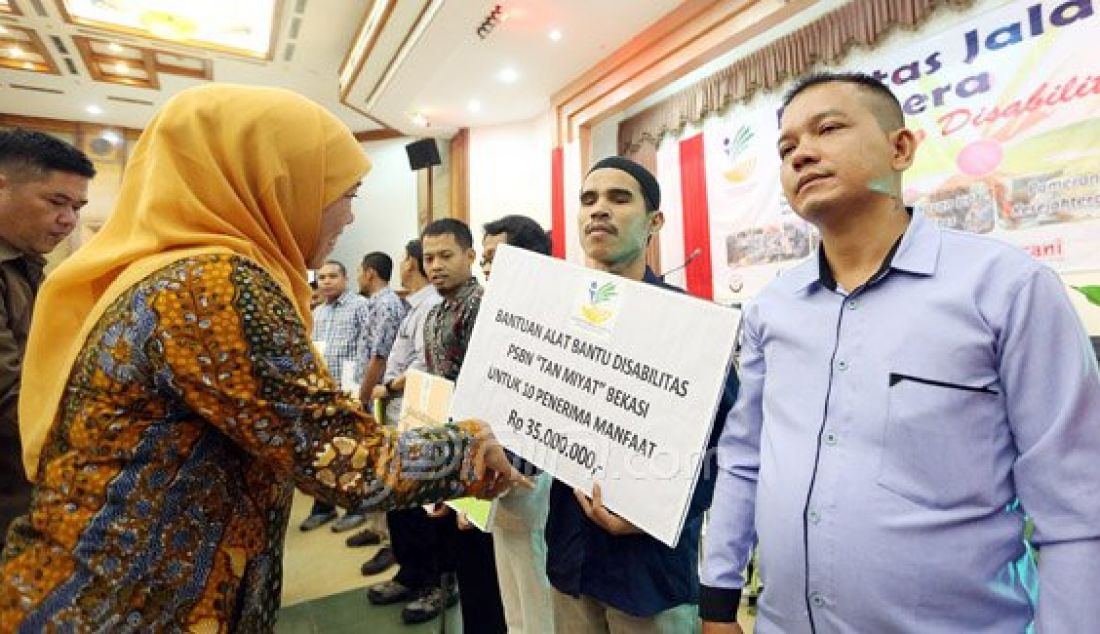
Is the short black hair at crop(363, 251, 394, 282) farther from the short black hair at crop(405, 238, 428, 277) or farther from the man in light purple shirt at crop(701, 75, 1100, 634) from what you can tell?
the man in light purple shirt at crop(701, 75, 1100, 634)

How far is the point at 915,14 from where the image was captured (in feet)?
10.3

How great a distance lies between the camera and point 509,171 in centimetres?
626

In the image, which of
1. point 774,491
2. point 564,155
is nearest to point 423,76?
point 564,155

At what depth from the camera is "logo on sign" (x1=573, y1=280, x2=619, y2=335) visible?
112 cm

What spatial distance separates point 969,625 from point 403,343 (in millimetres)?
2843

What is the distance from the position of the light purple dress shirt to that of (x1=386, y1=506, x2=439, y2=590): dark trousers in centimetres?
194

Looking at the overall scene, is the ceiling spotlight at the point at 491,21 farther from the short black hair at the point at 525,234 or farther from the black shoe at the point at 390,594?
the black shoe at the point at 390,594

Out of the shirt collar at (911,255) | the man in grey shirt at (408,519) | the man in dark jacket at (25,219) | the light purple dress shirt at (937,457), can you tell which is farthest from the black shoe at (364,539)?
the shirt collar at (911,255)

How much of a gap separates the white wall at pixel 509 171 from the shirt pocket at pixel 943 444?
5100 millimetres

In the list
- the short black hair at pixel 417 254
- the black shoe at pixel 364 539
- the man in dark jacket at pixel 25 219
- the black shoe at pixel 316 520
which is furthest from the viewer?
the black shoe at pixel 316 520

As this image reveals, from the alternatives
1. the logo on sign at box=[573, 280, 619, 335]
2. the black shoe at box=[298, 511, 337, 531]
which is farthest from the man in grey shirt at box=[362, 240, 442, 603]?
the logo on sign at box=[573, 280, 619, 335]

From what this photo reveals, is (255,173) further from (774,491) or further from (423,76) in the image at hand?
(423,76)

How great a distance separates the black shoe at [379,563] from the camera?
3082 mm

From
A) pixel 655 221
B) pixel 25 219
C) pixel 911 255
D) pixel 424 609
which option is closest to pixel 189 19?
pixel 25 219
